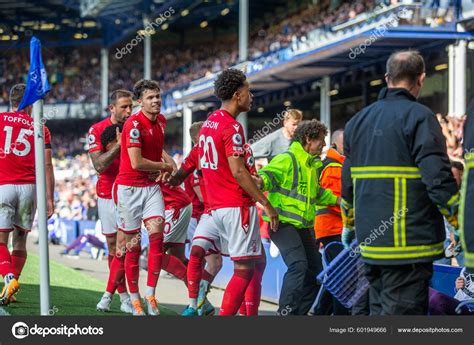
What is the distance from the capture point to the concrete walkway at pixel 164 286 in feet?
34.0

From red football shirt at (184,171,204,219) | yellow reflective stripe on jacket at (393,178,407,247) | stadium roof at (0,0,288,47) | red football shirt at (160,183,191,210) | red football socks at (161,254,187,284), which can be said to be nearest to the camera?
yellow reflective stripe on jacket at (393,178,407,247)

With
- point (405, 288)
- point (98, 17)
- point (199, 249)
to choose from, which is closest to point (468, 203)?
point (405, 288)

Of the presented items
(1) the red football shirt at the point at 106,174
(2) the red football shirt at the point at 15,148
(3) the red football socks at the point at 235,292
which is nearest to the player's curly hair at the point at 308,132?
(3) the red football socks at the point at 235,292

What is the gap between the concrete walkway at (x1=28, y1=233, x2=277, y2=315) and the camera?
1035cm

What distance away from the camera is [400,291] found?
16.7 ft

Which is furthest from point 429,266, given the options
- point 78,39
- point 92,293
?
point 78,39

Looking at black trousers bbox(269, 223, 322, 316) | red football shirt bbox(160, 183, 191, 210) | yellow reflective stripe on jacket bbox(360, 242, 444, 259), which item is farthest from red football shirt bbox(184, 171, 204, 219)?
yellow reflective stripe on jacket bbox(360, 242, 444, 259)

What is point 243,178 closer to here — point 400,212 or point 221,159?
point 221,159

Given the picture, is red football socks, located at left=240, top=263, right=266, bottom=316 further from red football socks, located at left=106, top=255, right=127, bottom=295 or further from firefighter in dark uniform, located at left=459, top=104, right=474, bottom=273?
firefighter in dark uniform, located at left=459, top=104, right=474, bottom=273

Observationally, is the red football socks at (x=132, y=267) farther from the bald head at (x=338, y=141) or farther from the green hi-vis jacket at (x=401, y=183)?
the green hi-vis jacket at (x=401, y=183)

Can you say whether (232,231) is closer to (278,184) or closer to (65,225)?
(278,184)

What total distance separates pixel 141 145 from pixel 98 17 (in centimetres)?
3679

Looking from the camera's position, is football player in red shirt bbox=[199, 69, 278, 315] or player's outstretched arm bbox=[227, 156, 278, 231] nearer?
player's outstretched arm bbox=[227, 156, 278, 231]

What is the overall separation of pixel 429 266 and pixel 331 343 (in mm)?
1178
